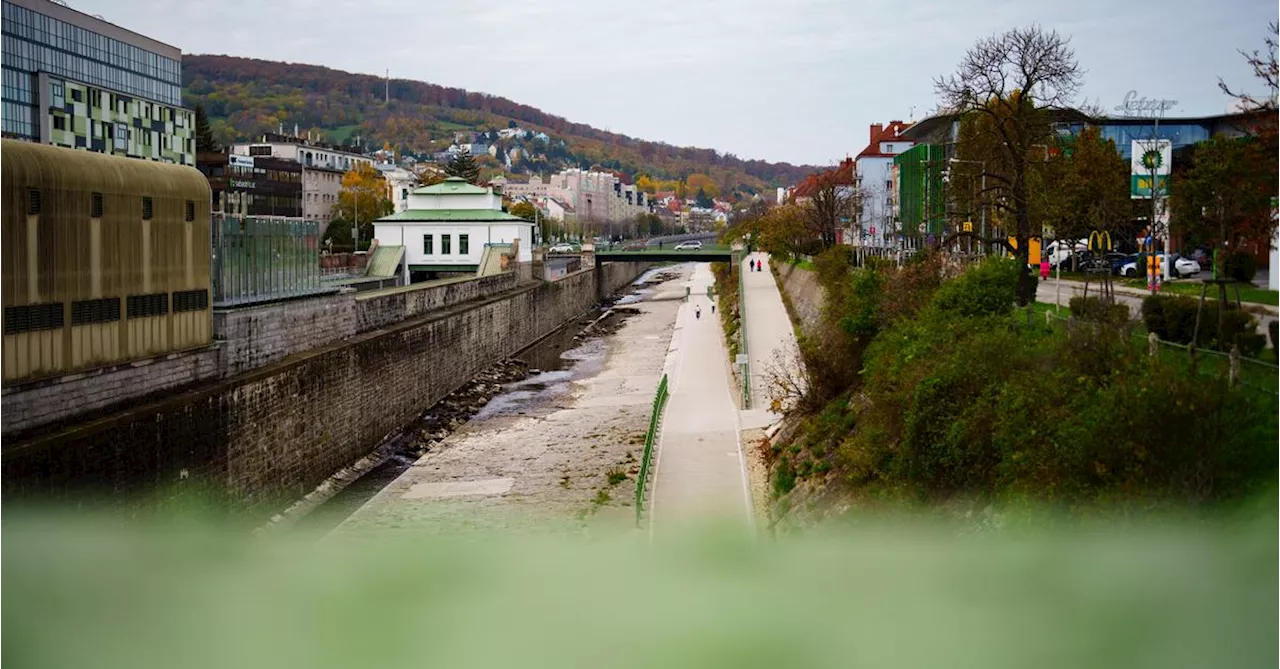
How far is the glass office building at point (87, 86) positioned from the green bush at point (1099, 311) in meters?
46.9

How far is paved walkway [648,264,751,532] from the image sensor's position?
61.3 feet

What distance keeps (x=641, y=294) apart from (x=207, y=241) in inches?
3126

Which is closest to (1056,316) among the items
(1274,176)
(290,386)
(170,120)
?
(1274,176)

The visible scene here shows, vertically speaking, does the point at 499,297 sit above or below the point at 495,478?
above

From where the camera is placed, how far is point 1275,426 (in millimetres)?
10438

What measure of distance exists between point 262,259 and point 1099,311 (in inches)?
642

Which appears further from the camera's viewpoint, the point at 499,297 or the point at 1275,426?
the point at 499,297

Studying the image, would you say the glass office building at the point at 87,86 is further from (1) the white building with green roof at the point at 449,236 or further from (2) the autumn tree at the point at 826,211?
(2) the autumn tree at the point at 826,211

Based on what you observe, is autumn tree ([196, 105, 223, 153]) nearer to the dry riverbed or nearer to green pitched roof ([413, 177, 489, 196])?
green pitched roof ([413, 177, 489, 196])

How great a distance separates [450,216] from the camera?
61000mm

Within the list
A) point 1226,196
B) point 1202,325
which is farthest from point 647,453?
point 1226,196

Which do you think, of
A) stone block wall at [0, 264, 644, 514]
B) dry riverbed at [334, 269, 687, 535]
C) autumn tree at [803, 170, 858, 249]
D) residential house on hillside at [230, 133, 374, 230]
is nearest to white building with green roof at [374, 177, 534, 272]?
dry riverbed at [334, 269, 687, 535]

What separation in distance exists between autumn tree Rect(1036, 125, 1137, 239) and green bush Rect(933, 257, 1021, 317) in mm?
7359

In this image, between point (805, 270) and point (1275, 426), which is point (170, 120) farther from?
point (1275, 426)
